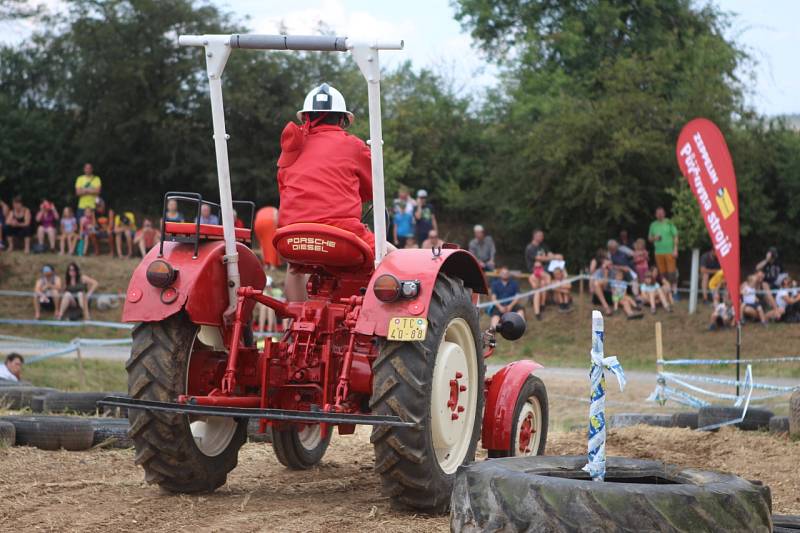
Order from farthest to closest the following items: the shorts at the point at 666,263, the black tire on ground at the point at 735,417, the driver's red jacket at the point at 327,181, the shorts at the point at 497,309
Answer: the shorts at the point at 666,263
the shorts at the point at 497,309
the black tire on ground at the point at 735,417
the driver's red jacket at the point at 327,181

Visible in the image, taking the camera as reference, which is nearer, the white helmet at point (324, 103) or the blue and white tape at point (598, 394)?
the blue and white tape at point (598, 394)

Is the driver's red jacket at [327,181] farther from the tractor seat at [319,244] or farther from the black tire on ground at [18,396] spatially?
the black tire on ground at [18,396]

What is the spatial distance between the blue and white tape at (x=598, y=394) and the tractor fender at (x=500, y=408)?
8.21 feet

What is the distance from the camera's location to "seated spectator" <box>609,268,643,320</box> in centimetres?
2373

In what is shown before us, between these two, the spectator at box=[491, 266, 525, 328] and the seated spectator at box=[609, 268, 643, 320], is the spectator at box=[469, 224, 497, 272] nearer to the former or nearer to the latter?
the spectator at box=[491, 266, 525, 328]

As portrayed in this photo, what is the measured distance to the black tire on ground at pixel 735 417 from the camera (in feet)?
37.4

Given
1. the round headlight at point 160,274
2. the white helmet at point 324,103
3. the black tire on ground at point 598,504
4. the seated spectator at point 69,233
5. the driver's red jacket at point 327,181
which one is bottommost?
the black tire on ground at point 598,504

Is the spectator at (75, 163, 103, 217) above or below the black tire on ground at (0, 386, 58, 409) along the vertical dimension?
above

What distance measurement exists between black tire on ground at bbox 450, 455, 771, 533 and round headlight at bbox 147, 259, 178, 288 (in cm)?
266

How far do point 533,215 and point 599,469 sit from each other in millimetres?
25694

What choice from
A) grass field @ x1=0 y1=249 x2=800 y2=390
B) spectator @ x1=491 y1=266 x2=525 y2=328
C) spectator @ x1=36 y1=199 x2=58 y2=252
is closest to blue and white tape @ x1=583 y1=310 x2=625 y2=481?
grass field @ x1=0 y1=249 x2=800 y2=390

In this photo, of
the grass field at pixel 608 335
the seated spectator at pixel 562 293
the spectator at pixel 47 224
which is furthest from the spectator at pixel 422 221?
the spectator at pixel 47 224

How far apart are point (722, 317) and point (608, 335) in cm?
224

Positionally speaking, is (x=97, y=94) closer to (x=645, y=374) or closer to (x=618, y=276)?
(x=618, y=276)
